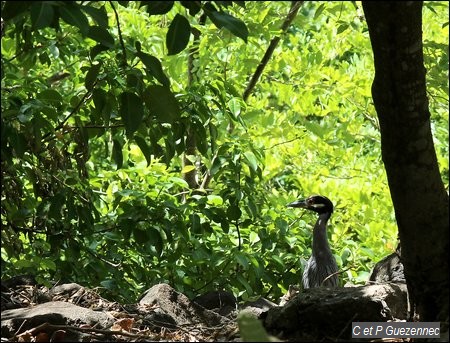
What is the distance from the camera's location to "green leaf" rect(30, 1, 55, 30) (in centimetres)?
294

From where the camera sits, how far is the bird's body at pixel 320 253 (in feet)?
24.1

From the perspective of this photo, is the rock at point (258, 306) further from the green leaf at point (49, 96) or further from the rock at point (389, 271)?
the green leaf at point (49, 96)

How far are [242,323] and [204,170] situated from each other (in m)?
6.37

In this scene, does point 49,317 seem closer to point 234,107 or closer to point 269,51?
point 234,107

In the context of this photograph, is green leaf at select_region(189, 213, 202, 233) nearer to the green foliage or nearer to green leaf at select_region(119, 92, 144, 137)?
the green foliage

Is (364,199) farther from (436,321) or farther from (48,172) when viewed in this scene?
(436,321)

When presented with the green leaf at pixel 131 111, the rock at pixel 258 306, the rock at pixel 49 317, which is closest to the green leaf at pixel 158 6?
the green leaf at pixel 131 111

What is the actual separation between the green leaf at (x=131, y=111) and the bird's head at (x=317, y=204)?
14.9 feet

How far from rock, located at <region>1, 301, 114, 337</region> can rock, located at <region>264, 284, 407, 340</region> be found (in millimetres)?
851

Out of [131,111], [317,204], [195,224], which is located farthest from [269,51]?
[131,111]

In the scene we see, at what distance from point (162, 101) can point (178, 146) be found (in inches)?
47.3

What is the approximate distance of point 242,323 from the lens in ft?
9.14

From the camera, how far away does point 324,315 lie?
3.64 m

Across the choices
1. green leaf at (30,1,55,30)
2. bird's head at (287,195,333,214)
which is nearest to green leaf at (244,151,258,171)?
bird's head at (287,195,333,214)
